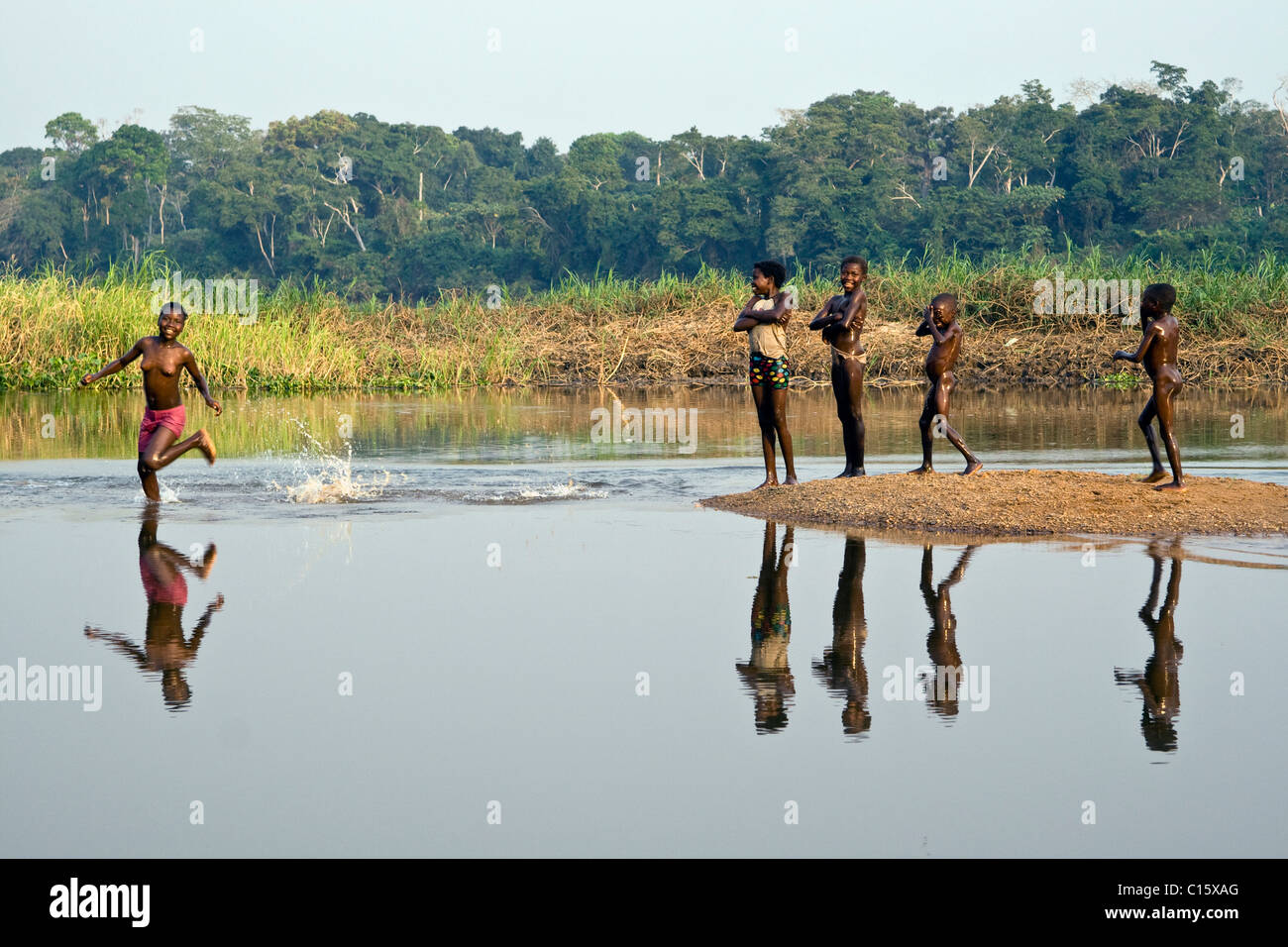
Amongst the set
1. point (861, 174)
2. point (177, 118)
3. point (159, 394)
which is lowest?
point (159, 394)

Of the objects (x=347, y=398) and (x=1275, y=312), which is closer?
(x=347, y=398)

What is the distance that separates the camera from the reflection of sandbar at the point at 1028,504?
10922mm

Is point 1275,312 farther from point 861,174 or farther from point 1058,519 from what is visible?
point 861,174

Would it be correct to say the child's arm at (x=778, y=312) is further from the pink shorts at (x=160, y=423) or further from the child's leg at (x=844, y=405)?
the pink shorts at (x=160, y=423)

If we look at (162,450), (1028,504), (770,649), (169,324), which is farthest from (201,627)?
(1028,504)

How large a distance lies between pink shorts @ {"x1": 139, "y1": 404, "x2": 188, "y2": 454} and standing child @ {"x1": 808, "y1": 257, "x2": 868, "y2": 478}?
534cm

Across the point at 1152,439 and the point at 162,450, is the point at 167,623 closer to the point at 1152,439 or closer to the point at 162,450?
the point at 162,450

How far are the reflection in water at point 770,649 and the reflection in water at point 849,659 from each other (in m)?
0.20

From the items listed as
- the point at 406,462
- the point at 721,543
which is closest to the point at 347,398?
the point at 406,462

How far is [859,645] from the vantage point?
293 inches

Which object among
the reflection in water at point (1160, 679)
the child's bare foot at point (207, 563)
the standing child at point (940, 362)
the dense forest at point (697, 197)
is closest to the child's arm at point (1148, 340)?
the standing child at point (940, 362)

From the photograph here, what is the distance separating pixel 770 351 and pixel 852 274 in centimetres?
99

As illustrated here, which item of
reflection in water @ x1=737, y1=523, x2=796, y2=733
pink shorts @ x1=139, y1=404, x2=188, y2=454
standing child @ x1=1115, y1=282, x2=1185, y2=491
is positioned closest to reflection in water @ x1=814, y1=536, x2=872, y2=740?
reflection in water @ x1=737, y1=523, x2=796, y2=733
